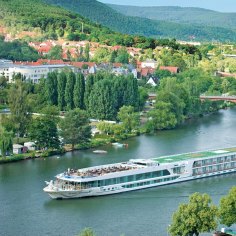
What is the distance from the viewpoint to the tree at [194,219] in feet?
32.5

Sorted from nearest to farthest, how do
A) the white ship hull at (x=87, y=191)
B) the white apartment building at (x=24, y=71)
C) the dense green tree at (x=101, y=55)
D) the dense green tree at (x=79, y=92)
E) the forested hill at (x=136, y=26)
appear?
the white ship hull at (x=87, y=191) → the dense green tree at (x=79, y=92) → the white apartment building at (x=24, y=71) → the dense green tree at (x=101, y=55) → the forested hill at (x=136, y=26)

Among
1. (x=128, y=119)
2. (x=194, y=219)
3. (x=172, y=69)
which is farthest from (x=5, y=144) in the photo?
(x=172, y=69)

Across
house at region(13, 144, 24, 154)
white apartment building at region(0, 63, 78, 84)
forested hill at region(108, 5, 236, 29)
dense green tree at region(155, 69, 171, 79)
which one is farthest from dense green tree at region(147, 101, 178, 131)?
forested hill at region(108, 5, 236, 29)

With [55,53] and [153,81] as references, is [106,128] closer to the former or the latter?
[153,81]

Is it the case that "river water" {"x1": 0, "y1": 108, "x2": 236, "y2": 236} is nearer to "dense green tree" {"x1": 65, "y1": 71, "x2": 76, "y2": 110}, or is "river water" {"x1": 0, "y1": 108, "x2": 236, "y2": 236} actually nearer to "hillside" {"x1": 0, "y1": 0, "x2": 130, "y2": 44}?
"dense green tree" {"x1": 65, "y1": 71, "x2": 76, "y2": 110}

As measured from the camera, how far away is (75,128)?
634 inches

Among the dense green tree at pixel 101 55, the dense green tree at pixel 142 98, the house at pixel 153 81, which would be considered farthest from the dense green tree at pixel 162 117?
the dense green tree at pixel 101 55

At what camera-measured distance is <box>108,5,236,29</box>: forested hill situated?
9319 cm

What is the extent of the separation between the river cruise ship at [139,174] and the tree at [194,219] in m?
2.67

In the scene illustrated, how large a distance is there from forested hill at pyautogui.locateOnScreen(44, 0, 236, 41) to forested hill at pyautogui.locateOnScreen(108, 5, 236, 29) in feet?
48.6

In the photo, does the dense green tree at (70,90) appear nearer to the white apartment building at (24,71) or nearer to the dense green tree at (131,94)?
the dense green tree at (131,94)

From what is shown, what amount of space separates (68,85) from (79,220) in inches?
360

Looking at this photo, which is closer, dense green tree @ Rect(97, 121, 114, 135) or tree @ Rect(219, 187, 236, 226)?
tree @ Rect(219, 187, 236, 226)

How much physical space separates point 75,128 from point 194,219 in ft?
21.2
